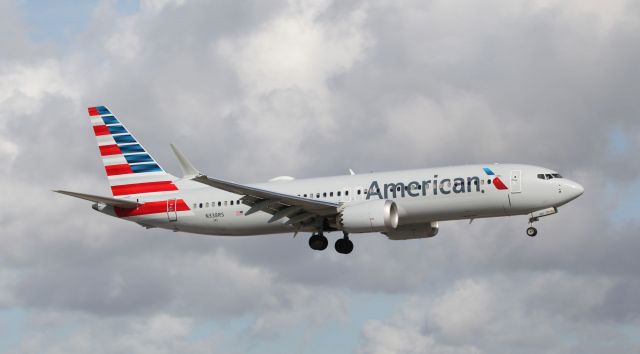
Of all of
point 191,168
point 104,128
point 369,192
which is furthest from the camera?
point 104,128

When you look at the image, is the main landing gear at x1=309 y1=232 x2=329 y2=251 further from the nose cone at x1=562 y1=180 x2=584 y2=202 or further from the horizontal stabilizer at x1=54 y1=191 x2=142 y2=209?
the nose cone at x1=562 y1=180 x2=584 y2=202

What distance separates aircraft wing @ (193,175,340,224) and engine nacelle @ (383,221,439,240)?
5890mm

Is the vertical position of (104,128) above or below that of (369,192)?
above

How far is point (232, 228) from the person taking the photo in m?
66.8

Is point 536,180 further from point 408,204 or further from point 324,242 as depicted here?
point 324,242

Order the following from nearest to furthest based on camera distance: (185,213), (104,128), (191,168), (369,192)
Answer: (191,168) < (369,192) < (185,213) < (104,128)

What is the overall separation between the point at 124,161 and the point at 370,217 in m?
19.2

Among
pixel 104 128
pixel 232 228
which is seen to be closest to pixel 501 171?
pixel 232 228

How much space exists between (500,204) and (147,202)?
69.6 feet

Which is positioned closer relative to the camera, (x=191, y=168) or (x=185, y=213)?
(x=191, y=168)

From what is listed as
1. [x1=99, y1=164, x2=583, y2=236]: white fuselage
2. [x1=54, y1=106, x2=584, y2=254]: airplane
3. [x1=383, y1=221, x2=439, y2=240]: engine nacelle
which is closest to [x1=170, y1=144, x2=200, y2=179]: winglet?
[x1=54, y1=106, x2=584, y2=254]: airplane

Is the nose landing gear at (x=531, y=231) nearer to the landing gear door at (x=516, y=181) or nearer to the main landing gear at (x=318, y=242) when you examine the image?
the landing gear door at (x=516, y=181)

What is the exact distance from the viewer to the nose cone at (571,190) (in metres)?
61.4

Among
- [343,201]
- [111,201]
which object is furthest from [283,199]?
[111,201]
